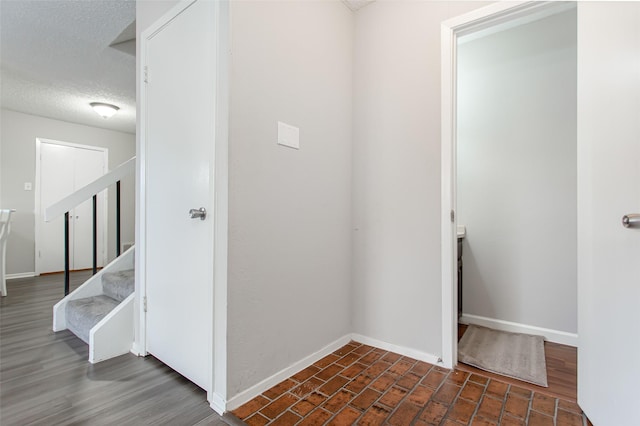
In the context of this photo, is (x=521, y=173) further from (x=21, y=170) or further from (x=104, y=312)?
(x=21, y=170)

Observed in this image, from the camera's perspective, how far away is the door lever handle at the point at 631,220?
3.36 feet

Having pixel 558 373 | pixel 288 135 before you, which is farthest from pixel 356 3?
pixel 558 373

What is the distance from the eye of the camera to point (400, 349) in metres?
1.96

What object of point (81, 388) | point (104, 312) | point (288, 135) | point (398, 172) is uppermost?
point (288, 135)

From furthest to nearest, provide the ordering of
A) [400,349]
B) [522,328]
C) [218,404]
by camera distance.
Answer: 1. [522,328]
2. [400,349]
3. [218,404]

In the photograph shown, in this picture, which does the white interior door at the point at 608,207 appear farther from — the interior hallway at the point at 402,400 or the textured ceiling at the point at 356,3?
the textured ceiling at the point at 356,3

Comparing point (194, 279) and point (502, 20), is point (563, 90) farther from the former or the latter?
point (194, 279)

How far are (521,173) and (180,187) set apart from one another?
2.48 meters

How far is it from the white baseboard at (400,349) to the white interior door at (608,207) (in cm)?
68

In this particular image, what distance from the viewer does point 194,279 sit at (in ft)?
5.32

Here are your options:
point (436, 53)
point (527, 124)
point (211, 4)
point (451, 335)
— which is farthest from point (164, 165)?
point (527, 124)

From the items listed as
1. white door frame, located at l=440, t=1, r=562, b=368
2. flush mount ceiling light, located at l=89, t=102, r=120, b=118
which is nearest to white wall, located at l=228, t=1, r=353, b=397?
white door frame, located at l=440, t=1, r=562, b=368

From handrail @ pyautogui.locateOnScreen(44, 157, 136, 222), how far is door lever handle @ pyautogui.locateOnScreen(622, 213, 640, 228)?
10.2ft

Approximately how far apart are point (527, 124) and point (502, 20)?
96cm
